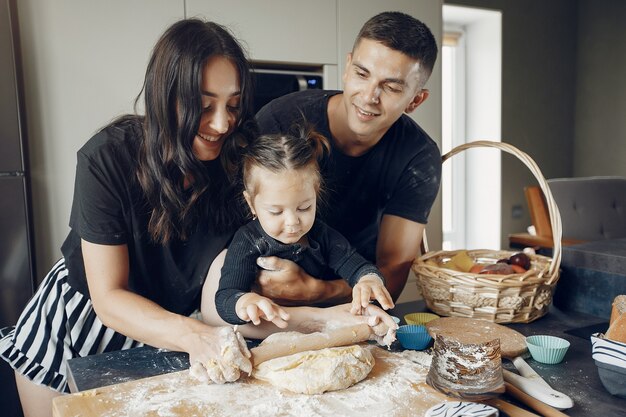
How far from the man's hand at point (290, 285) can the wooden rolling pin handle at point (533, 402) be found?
1.77 ft

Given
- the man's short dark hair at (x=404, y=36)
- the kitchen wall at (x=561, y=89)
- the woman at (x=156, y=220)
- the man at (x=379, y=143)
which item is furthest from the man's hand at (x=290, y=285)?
the kitchen wall at (x=561, y=89)

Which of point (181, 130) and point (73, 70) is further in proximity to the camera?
point (73, 70)

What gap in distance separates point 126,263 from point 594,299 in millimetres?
1124

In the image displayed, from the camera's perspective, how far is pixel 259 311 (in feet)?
3.34

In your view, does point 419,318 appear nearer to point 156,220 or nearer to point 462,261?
point 462,261

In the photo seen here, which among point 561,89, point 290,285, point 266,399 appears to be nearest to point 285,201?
point 290,285

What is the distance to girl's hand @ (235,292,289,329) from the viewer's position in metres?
0.99

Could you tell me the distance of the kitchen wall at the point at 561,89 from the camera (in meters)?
4.28

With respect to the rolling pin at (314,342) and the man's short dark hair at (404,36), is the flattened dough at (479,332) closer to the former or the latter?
the rolling pin at (314,342)

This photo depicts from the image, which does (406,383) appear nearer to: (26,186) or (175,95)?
(175,95)

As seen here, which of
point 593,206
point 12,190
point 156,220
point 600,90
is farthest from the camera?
point 600,90

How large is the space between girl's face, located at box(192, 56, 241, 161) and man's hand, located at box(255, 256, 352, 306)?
308 mm

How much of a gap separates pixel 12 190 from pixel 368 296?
1.56m

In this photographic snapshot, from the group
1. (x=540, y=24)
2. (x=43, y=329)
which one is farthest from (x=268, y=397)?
(x=540, y=24)
